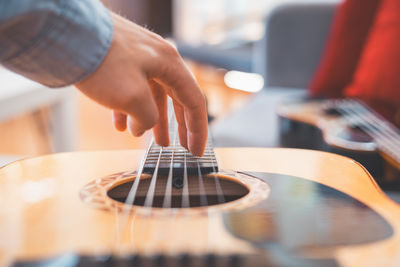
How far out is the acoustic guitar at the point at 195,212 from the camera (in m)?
0.36

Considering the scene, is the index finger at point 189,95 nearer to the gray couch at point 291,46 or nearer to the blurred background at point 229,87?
the blurred background at point 229,87

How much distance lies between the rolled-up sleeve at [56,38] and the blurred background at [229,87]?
2.34ft

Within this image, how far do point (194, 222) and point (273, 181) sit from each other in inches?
6.9

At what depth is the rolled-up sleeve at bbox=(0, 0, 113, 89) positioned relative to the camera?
1.23 ft

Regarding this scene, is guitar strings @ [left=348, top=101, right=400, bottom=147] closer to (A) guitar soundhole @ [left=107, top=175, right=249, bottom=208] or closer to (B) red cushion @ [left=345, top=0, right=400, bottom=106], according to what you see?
(B) red cushion @ [left=345, top=0, right=400, bottom=106]

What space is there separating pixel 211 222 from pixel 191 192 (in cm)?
17

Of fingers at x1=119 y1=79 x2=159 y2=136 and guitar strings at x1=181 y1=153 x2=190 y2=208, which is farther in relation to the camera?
guitar strings at x1=181 y1=153 x2=190 y2=208

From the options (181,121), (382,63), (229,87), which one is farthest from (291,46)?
(229,87)

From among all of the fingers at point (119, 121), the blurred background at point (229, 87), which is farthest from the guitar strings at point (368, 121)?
the fingers at point (119, 121)

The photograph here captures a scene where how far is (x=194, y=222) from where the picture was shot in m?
0.42

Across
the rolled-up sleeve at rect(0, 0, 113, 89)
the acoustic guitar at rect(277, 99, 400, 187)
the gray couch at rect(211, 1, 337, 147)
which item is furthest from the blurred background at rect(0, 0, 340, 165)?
the rolled-up sleeve at rect(0, 0, 113, 89)

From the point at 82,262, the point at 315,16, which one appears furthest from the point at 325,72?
the point at 82,262

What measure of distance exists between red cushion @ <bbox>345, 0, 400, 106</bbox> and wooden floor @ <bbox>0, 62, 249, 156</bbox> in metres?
0.72

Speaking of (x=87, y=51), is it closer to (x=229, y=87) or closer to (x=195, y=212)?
(x=195, y=212)
